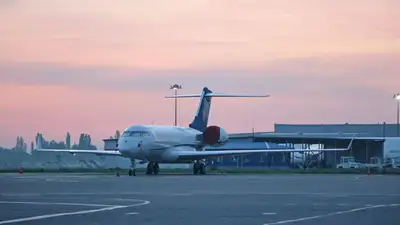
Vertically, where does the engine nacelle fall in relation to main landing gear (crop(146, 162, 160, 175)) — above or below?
above

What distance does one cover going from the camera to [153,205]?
22672 millimetres

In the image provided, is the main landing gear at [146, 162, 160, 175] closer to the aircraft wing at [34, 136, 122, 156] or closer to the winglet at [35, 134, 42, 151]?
the aircraft wing at [34, 136, 122, 156]

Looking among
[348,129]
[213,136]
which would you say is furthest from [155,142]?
[348,129]

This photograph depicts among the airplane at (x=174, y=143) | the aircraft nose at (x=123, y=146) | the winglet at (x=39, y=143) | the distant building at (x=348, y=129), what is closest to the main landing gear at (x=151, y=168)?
the airplane at (x=174, y=143)

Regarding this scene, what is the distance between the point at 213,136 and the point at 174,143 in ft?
13.9

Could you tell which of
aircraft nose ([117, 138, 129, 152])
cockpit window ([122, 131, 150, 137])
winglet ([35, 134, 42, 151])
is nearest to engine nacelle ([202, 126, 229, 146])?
cockpit window ([122, 131, 150, 137])

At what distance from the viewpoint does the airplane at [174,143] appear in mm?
62125

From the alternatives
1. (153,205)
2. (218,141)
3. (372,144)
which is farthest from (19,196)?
(372,144)

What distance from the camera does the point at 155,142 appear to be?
208 ft

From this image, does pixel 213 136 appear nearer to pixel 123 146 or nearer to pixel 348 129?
pixel 123 146

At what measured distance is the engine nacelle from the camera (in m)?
68.7

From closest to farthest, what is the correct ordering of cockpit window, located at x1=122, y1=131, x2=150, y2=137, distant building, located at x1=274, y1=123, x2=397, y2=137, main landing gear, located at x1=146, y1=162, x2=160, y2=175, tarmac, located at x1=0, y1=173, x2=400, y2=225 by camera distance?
tarmac, located at x1=0, y1=173, x2=400, y2=225
cockpit window, located at x1=122, y1=131, x2=150, y2=137
main landing gear, located at x1=146, y1=162, x2=160, y2=175
distant building, located at x1=274, y1=123, x2=397, y2=137

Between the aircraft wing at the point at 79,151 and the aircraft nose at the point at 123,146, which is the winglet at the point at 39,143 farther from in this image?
the aircraft nose at the point at 123,146

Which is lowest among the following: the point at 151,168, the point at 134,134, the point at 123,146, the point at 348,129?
the point at 151,168
